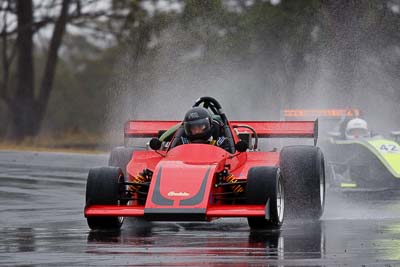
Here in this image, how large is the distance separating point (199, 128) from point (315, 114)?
7.91m

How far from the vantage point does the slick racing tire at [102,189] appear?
40.9 ft

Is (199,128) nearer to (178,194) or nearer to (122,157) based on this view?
(122,157)

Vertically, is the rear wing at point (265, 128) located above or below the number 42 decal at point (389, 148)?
above

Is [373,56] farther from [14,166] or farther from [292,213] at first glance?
[292,213]

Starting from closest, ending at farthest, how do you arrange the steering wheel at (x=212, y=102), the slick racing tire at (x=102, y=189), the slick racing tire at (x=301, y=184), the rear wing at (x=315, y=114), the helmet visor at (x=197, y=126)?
the slick racing tire at (x=102, y=189)
the helmet visor at (x=197, y=126)
the slick racing tire at (x=301, y=184)
the steering wheel at (x=212, y=102)
the rear wing at (x=315, y=114)

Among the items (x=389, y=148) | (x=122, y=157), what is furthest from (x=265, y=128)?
(x=389, y=148)

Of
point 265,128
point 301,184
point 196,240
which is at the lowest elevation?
point 196,240

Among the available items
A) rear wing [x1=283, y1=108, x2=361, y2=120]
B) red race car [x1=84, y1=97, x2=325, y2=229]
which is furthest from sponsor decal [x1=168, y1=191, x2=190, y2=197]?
rear wing [x1=283, y1=108, x2=361, y2=120]

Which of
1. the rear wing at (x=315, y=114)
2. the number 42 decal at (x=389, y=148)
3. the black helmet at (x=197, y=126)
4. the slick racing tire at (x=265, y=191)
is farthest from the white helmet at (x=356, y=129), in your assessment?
the slick racing tire at (x=265, y=191)

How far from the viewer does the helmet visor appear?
1363 cm

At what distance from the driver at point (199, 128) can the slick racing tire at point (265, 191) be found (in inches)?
52.6

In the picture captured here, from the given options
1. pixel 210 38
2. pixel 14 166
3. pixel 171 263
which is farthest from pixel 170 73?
pixel 171 263

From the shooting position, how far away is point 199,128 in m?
13.6

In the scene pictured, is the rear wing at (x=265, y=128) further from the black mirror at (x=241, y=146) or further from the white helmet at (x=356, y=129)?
the white helmet at (x=356, y=129)
